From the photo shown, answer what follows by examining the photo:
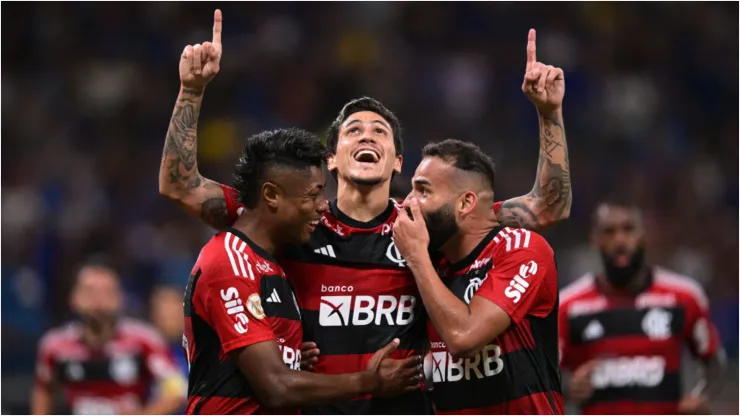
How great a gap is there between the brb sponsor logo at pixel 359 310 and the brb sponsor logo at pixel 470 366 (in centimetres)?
27

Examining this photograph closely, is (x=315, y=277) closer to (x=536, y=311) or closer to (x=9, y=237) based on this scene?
(x=536, y=311)

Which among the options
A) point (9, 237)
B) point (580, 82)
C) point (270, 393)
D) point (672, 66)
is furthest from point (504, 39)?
point (270, 393)

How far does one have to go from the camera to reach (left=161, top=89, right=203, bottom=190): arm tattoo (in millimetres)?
5035

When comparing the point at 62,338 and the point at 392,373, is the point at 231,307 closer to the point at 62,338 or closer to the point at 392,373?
the point at 392,373

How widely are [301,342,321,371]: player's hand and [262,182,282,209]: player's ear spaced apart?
24.8 inches

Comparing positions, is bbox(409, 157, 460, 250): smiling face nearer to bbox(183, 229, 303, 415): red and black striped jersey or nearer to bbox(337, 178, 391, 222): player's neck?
bbox(337, 178, 391, 222): player's neck

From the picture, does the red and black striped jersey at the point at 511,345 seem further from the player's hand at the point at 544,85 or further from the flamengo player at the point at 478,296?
the player's hand at the point at 544,85

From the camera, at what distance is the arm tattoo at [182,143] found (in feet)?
16.5

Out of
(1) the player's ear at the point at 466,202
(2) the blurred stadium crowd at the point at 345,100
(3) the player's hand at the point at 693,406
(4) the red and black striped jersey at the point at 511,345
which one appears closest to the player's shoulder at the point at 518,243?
(4) the red and black striped jersey at the point at 511,345

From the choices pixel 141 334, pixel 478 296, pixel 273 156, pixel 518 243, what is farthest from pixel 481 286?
pixel 141 334

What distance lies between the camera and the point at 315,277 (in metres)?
4.84

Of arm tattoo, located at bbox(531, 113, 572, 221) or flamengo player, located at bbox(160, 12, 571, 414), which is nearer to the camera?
flamengo player, located at bbox(160, 12, 571, 414)

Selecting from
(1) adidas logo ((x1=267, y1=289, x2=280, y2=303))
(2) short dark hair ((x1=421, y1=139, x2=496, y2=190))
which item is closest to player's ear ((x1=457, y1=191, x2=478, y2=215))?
(2) short dark hair ((x1=421, y1=139, x2=496, y2=190))

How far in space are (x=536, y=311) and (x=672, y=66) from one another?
10171mm
